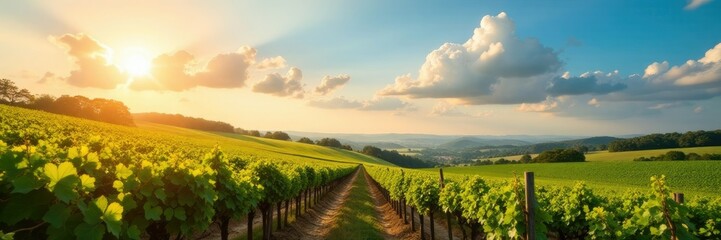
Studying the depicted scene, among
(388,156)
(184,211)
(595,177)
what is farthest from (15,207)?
(388,156)

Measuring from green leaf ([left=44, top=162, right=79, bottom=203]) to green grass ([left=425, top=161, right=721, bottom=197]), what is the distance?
40684 mm

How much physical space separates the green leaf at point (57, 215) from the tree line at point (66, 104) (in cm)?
9412

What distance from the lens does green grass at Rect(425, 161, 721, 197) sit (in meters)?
49.4

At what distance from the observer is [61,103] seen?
271 ft

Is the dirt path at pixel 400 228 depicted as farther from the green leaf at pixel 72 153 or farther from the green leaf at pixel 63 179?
the green leaf at pixel 63 179

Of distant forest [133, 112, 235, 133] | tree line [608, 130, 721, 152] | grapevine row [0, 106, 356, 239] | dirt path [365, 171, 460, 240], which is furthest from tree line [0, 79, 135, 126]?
tree line [608, 130, 721, 152]

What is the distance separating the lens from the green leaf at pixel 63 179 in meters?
4.73

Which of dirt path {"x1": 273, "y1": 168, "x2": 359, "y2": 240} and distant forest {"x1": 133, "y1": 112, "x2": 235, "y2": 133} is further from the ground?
distant forest {"x1": 133, "y1": 112, "x2": 235, "y2": 133}

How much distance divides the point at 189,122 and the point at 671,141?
518 ft

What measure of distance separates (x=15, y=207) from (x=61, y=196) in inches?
31.2

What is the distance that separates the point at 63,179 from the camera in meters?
4.80

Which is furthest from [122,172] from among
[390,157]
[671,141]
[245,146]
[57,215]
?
[390,157]

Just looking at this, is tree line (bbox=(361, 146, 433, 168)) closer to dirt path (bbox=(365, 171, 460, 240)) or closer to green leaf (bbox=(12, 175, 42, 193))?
dirt path (bbox=(365, 171, 460, 240))

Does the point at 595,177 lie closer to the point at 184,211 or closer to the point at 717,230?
the point at 717,230
